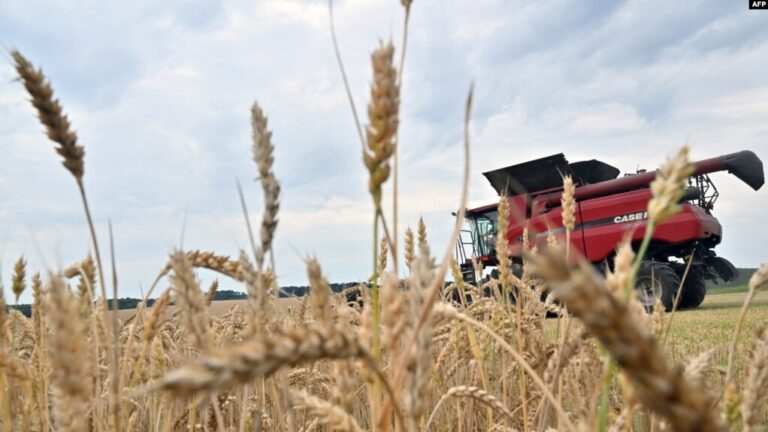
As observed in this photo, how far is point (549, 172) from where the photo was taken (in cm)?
1673

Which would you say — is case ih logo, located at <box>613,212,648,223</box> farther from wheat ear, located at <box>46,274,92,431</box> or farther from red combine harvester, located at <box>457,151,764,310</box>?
wheat ear, located at <box>46,274,92,431</box>

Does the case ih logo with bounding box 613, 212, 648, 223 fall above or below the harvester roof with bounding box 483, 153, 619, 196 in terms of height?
below

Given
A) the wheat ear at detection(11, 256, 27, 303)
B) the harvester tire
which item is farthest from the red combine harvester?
the wheat ear at detection(11, 256, 27, 303)

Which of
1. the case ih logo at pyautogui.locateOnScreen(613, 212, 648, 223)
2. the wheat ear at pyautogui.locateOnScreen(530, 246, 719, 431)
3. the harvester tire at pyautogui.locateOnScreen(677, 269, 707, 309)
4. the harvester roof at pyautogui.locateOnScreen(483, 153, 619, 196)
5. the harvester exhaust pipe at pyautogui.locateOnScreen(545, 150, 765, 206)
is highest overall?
the harvester roof at pyautogui.locateOnScreen(483, 153, 619, 196)

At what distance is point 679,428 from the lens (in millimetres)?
433

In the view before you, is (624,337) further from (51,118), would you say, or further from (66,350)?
(51,118)

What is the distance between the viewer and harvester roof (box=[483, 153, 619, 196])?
16.5 m

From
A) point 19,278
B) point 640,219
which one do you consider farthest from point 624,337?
point 640,219

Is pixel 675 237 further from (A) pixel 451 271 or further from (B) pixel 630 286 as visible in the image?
(B) pixel 630 286

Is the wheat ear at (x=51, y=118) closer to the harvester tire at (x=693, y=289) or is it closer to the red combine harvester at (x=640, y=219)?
the red combine harvester at (x=640, y=219)

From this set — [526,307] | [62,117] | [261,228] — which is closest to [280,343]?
[261,228]

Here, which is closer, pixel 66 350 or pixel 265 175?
pixel 66 350

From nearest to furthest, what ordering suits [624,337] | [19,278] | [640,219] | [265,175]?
1. [624,337]
2. [265,175]
3. [19,278]
4. [640,219]

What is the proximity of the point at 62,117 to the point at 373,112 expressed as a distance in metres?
0.63
